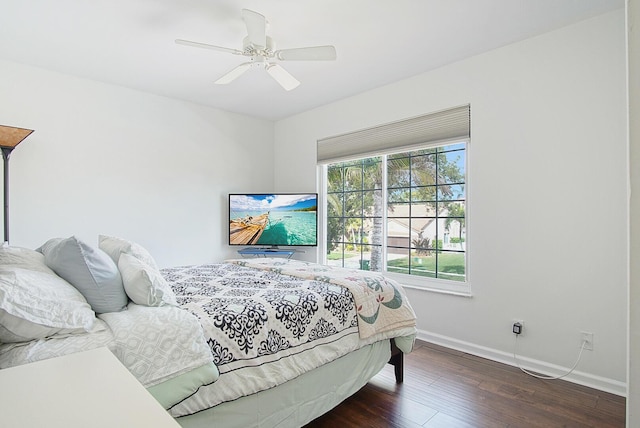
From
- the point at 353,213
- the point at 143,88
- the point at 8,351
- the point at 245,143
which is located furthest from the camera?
the point at 245,143

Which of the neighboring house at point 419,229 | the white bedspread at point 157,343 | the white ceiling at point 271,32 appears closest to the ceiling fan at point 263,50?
the white ceiling at point 271,32

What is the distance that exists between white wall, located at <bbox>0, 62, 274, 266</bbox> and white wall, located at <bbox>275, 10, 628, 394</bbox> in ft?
8.81

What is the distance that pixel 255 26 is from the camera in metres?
2.12

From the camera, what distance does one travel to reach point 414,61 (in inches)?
122

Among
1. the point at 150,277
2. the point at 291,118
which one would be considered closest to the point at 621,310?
the point at 150,277

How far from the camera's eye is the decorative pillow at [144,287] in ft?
5.09

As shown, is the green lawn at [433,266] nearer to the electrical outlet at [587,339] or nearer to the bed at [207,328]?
the electrical outlet at [587,339]

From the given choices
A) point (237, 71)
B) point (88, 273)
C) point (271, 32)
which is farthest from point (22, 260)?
point (271, 32)

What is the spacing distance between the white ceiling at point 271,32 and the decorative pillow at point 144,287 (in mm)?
1763

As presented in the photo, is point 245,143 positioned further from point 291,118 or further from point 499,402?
point 499,402

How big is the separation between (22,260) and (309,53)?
199cm

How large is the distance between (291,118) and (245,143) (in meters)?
0.74

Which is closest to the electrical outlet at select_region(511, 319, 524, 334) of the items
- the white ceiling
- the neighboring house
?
the neighboring house

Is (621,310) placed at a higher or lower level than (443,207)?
lower
